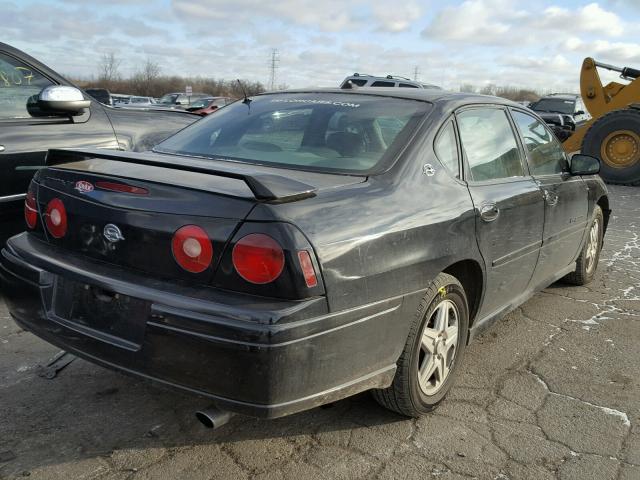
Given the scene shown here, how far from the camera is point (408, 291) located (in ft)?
8.15

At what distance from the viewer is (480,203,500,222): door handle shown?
9.92ft

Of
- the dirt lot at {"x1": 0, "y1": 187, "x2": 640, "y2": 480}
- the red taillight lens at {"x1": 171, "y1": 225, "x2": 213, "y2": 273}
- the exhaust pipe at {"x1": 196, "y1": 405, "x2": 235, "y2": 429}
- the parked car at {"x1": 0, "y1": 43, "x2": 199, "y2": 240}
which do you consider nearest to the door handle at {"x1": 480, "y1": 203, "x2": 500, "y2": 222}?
the dirt lot at {"x1": 0, "y1": 187, "x2": 640, "y2": 480}

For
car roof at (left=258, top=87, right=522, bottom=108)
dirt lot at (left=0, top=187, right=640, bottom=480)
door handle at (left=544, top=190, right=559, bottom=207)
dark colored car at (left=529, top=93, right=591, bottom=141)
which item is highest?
dark colored car at (left=529, top=93, right=591, bottom=141)

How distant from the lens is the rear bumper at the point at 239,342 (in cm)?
204

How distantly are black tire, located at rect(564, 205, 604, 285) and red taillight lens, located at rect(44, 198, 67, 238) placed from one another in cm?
386

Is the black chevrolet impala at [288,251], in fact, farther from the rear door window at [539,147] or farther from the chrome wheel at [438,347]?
the rear door window at [539,147]

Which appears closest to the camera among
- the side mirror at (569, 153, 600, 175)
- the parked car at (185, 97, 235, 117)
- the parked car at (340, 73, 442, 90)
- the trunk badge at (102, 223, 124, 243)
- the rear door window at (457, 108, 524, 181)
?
the trunk badge at (102, 223, 124, 243)

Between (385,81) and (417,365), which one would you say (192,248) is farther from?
(385,81)

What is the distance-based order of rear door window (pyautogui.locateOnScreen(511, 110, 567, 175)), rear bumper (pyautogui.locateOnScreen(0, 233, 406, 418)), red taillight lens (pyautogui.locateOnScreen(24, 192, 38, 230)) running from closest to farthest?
rear bumper (pyautogui.locateOnScreen(0, 233, 406, 418)) < red taillight lens (pyautogui.locateOnScreen(24, 192, 38, 230)) < rear door window (pyautogui.locateOnScreen(511, 110, 567, 175))

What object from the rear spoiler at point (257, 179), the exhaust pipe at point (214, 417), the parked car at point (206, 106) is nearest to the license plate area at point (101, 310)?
the exhaust pipe at point (214, 417)

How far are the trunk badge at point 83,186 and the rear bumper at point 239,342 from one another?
289mm

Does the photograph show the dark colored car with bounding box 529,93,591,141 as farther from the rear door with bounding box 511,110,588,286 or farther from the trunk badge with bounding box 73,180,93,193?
the trunk badge with bounding box 73,180,93,193

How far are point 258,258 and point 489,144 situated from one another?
1908 millimetres

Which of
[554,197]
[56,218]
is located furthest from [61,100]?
[554,197]
